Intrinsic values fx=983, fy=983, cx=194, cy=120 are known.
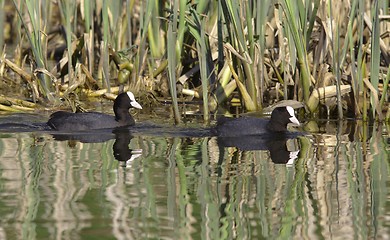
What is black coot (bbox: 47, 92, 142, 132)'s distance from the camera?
968 centimetres

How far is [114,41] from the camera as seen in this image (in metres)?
12.5

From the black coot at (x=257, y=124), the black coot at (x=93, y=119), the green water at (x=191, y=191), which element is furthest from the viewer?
the black coot at (x=93, y=119)

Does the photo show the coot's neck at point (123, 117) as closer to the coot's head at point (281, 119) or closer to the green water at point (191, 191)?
the green water at point (191, 191)

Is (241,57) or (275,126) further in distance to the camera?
(241,57)

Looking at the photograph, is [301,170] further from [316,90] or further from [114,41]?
[114,41]

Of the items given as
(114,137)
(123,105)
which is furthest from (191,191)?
(123,105)

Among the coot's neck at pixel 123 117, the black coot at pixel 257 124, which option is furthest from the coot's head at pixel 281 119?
the coot's neck at pixel 123 117

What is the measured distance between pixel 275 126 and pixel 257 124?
0.19m

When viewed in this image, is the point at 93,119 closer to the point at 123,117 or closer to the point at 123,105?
the point at 123,117

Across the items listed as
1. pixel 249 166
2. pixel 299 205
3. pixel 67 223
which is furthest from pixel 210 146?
pixel 67 223

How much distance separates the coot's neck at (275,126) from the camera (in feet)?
31.4

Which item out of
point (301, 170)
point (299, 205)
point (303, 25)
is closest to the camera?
point (299, 205)

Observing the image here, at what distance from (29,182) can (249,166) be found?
1772mm

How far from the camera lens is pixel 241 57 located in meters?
9.72
